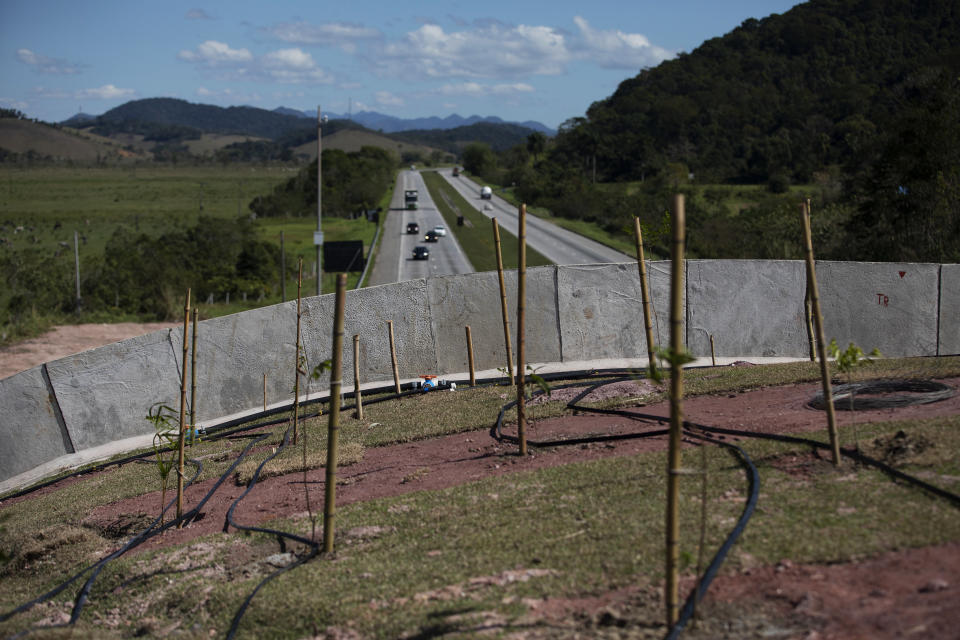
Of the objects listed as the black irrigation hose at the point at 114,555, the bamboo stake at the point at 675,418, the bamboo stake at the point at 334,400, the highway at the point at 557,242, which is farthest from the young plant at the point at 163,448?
the highway at the point at 557,242

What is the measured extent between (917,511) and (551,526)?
2.42 metres

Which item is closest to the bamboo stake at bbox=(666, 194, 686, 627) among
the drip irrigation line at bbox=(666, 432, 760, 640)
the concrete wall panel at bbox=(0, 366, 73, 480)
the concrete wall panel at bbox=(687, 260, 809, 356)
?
the drip irrigation line at bbox=(666, 432, 760, 640)

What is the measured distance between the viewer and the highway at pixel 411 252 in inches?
1610

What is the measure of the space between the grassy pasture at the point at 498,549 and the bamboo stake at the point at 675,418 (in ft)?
0.48

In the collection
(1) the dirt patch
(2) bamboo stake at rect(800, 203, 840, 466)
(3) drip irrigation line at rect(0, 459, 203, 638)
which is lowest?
(1) the dirt patch

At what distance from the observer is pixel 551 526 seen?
19.6 feet

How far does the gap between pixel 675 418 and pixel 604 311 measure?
10.7m

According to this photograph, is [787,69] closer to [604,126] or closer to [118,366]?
[604,126]

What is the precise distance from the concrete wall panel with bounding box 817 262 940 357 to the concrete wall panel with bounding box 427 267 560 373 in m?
4.92

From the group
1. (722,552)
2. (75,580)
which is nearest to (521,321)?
(722,552)

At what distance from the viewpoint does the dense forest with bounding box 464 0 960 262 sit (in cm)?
2622

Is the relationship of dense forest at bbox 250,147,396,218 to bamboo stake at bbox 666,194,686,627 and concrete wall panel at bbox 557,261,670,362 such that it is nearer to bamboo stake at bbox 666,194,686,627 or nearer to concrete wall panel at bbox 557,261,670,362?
concrete wall panel at bbox 557,261,670,362

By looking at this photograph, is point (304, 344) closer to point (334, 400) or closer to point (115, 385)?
point (115, 385)

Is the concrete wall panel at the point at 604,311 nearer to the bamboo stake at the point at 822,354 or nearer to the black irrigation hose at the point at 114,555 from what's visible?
the black irrigation hose at the point at 114,555
